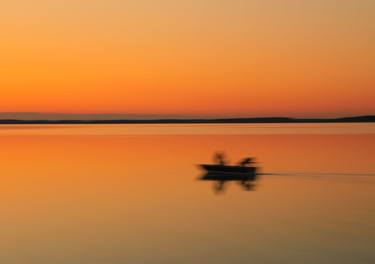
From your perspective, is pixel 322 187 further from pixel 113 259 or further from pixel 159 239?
pixel 113 259

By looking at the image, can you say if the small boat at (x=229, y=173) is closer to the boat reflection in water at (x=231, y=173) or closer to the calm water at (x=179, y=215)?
the boat reflection in water at (x=231, y=173)

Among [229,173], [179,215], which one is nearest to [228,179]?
[229,173]

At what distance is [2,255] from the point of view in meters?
13.9

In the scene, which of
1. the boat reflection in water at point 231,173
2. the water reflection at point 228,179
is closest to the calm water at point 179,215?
the water reflection at point 228,179

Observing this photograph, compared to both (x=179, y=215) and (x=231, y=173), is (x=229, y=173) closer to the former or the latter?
(x=231, y=173)

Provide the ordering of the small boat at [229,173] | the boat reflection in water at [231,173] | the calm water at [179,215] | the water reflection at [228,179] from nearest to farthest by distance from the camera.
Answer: the calm water at [179,215]
the water reflection at [228,179]
the boat reflection in water at [231,173]
the small boat at [229,173]

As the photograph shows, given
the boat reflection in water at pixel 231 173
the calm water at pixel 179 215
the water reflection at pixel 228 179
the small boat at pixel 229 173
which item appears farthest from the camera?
the small boat at pixel 229 173

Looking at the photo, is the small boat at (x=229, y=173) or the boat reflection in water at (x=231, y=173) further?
the small boat at (x=229, y=173)

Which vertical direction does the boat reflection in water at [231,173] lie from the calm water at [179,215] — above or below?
above

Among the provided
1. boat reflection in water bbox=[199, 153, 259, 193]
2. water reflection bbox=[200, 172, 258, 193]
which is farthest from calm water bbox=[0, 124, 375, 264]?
boat reflection in water bbox=[199, 153, 259, 193]

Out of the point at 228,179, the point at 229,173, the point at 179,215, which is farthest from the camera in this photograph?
the point at 229,173

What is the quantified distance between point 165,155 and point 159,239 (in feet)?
104

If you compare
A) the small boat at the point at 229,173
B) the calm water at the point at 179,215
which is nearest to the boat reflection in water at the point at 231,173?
the small boat at the point at 229,173

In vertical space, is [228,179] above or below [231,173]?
below
